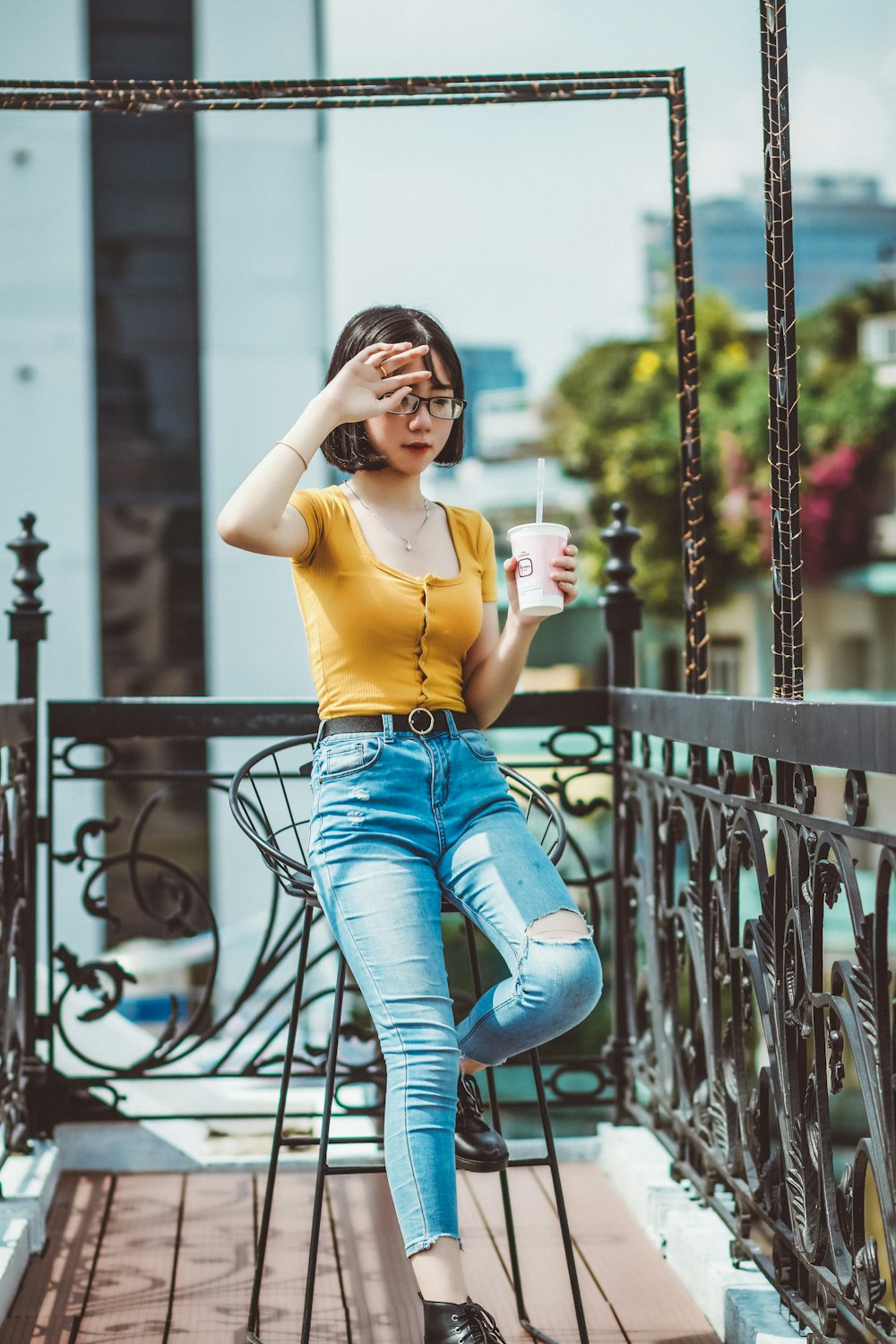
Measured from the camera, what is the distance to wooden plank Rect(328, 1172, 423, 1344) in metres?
2.33

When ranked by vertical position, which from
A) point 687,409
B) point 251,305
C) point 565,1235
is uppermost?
point 251,305

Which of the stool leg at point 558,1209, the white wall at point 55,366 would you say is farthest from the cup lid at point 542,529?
the white wall at point 55,366

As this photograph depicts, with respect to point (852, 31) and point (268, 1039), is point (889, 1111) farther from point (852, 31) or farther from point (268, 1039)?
point (852, 31)

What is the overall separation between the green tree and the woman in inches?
901

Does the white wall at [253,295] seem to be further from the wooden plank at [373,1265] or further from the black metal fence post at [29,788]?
the wooden plank at [373,1265]

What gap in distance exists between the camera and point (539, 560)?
6.81 ft

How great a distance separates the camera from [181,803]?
22.4ft

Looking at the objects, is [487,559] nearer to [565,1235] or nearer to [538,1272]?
[565,1235]

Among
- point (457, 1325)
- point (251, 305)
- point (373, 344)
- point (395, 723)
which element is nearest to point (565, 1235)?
point (457, 1325)

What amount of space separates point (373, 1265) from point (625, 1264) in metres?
0.49

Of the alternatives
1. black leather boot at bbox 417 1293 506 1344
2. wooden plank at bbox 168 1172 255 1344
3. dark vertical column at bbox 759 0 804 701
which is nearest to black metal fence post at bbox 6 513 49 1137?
wooden plank at bbox 168 1172 255 1344

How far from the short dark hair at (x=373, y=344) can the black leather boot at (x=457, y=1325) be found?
4.17 ft

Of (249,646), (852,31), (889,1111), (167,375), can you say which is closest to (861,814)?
(889,1111)

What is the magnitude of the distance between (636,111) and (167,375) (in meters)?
4.18
